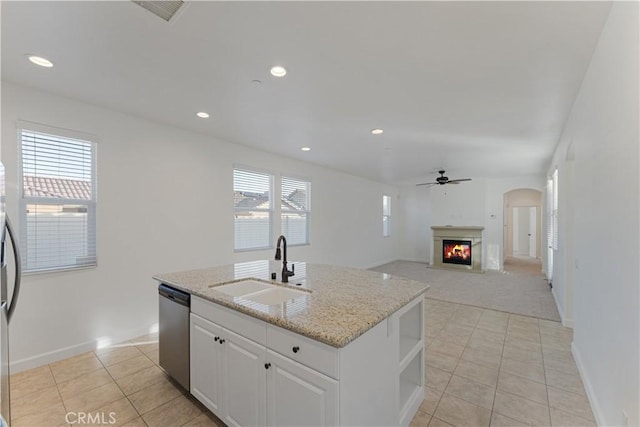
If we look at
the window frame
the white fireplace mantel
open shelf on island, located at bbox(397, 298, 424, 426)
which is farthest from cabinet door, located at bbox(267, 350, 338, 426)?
the white fireplace mantel

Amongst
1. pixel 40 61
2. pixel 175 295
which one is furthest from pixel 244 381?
pixel 40 61

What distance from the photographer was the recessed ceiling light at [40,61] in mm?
2125

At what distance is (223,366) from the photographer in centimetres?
183

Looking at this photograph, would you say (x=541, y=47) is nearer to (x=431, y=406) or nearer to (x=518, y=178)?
(x=431, y=406)

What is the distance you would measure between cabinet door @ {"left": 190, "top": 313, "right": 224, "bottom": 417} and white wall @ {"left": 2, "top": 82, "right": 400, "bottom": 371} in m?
1.76

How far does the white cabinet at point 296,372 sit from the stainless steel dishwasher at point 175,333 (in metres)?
0.11

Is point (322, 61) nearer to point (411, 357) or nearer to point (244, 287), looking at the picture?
point (244, 287)

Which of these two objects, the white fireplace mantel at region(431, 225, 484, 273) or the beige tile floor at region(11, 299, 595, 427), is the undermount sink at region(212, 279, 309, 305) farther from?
the white fireplace mantel at region(431, 225, 484, 273)

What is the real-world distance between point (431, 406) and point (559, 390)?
113 cm

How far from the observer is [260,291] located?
226 centimetres

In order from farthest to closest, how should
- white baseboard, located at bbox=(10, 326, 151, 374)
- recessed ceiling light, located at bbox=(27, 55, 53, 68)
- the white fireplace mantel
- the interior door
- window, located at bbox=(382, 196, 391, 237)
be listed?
1. the interior door
2. window, located at bbox=(382, 196, 391, 237)
3. the white fireplace mantel
4. white baseboard, located at bbox=(10, 326, 151, 374)
5. recessed ceiling light, located at bbox=(27, 55, 53, 68)

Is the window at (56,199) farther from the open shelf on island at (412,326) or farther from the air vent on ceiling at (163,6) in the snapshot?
the open shelf on island at (412,326)

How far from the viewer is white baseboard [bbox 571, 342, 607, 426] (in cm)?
191

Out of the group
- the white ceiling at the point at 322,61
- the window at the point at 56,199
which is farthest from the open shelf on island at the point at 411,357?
the window at the point at 56,199
